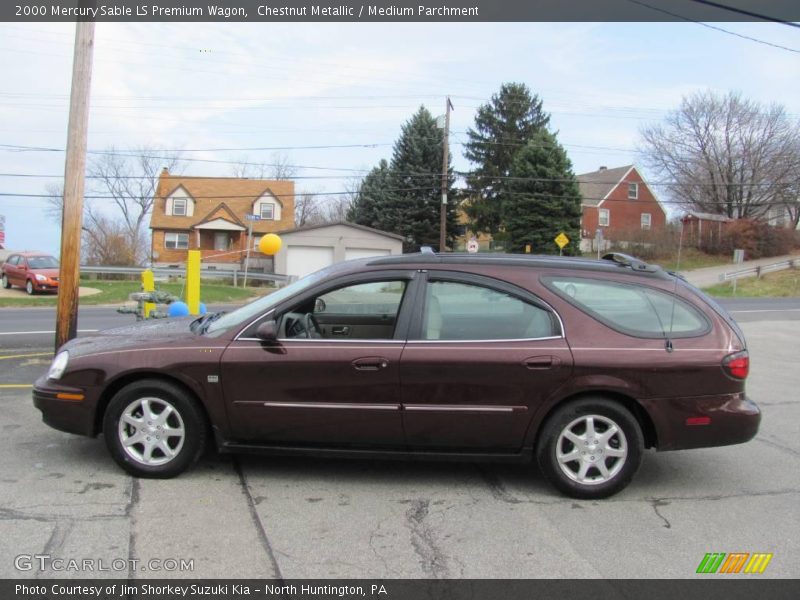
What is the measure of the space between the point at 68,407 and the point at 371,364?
2116 mm

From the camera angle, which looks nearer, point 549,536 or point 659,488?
point 549,536

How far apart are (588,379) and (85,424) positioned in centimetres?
338

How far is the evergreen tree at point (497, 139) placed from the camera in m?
46.5

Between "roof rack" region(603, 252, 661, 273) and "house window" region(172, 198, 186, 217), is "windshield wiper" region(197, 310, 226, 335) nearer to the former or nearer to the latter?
"roof rack" region(603, 252, 661, 273)

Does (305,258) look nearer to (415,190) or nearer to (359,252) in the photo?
(359,252)

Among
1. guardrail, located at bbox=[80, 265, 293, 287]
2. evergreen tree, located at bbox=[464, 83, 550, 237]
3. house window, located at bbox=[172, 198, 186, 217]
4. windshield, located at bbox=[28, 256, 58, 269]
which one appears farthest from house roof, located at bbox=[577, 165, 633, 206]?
windshield, located at bbox=[28, 256, 58, 269]

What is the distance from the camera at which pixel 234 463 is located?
4465 millimetres

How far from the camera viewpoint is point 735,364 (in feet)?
13.0

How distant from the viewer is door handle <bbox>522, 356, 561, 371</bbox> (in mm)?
3898

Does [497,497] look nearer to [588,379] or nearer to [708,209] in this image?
[588,379]

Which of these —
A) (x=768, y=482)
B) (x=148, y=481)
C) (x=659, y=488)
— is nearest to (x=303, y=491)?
(x=148, y=481)

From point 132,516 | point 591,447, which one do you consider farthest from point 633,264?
point 132,516
